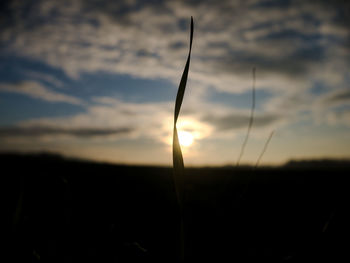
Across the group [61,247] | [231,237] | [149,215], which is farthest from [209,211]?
[149,215]

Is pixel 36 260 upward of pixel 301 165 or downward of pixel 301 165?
upward

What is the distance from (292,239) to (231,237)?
7944 mm

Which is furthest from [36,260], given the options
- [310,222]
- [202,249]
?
[310,222]

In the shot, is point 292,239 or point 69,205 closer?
point 69,205

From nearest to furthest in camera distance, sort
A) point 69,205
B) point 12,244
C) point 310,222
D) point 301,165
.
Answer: point 12,244 → point 69,205 → point 310,222 → point 301,165

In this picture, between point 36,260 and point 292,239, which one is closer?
point 36,260

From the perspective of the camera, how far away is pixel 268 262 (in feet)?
1.17

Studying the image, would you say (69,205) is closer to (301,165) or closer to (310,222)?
(310,222)

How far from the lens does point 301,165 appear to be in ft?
458

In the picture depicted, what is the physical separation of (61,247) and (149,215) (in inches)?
300

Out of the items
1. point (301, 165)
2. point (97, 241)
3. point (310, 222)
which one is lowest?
point (301, 165)

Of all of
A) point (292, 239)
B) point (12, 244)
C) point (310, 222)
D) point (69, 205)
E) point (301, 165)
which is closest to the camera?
point (12, 244)

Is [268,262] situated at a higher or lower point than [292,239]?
higher

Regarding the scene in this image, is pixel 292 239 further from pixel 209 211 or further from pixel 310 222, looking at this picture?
pixel 209 211
